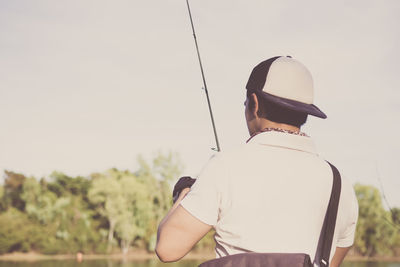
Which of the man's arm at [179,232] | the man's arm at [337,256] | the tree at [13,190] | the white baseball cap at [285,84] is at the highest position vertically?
the white baseball cap at [285,84]

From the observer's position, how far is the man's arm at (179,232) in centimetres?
175

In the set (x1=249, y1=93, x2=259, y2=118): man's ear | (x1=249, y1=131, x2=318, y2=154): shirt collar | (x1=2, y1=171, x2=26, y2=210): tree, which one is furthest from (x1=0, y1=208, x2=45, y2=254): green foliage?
(x1=249, y1=131, x2=318, y2=154): shirt collar

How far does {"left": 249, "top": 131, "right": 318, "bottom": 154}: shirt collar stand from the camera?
1.88 meters

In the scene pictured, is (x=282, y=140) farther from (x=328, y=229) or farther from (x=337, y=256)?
(x=337, y=256)

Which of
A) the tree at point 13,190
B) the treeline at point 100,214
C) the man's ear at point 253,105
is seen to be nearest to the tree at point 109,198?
the treeline at point 100,214

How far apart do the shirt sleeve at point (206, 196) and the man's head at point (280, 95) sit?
315 millimetres

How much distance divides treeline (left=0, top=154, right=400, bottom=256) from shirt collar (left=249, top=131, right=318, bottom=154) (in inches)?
2103

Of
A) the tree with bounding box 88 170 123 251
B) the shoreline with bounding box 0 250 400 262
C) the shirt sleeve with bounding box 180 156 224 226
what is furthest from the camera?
the shoreline with bounding box 0 250 400 262

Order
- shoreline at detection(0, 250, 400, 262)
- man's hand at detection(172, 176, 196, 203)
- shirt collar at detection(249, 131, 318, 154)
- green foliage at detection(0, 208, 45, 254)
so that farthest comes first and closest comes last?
1. shoreline at detection(0, 250, 400, 262)
2. green foliage at detection(0, 208, 45, 254)
3. man's hand at detection(172, 176, 196, 203)
4. shirt collar at detection(249, 131, 318, 154)

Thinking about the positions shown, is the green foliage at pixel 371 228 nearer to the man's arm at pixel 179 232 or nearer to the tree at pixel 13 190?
the tree at pixel 13 190

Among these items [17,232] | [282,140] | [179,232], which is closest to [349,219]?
[282,140]

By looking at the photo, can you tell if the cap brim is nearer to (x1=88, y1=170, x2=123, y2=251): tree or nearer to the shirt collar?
the shirt collar

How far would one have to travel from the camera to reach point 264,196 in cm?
181

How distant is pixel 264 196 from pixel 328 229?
1.03 feet
